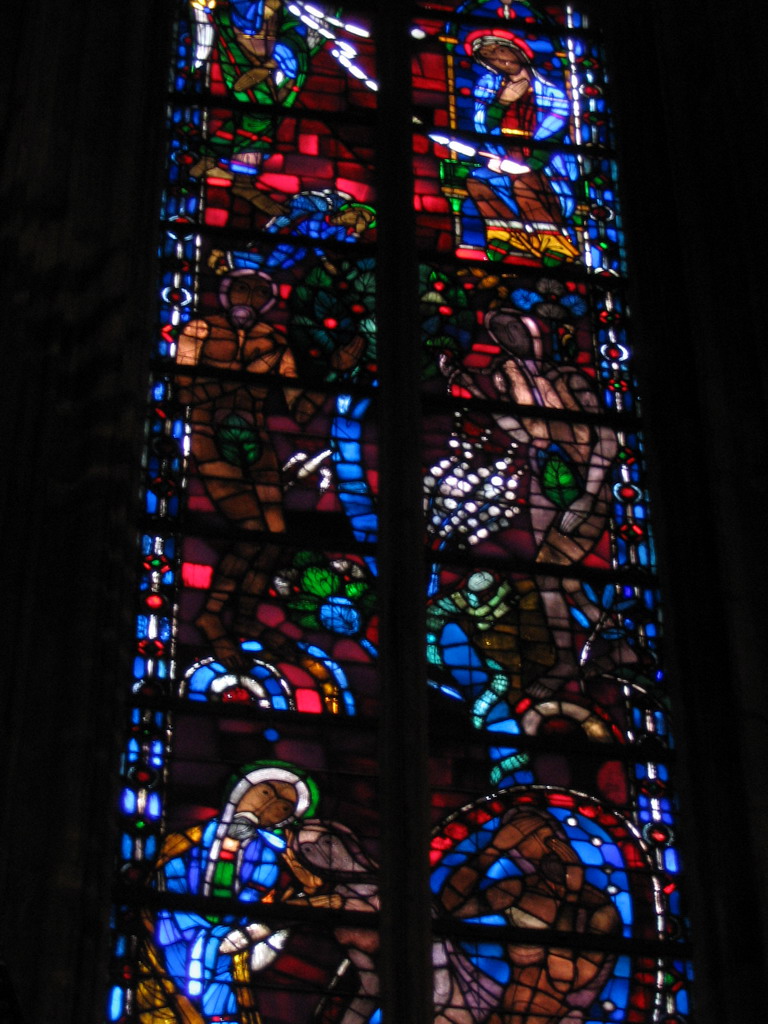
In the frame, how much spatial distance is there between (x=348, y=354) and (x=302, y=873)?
1.90m

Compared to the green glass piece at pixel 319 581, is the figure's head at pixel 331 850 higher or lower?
lower

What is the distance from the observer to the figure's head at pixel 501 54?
9492 mm

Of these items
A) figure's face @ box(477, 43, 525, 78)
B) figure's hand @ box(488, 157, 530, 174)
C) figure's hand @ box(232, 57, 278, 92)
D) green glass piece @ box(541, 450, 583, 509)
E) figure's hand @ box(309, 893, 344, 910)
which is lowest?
figure's hand @ box(309, 893, 344, 910)

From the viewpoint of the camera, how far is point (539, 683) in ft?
25.7

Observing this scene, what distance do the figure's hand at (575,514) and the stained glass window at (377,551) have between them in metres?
0.01

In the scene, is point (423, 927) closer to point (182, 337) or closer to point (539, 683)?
point (539, 683)

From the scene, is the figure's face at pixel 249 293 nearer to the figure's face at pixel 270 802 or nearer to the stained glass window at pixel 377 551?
the stained glass window at pixel 377 551

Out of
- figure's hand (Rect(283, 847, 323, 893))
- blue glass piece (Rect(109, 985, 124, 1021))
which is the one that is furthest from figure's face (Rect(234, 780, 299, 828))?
blue glass piece (Rect(109, 985, 124, 1021))

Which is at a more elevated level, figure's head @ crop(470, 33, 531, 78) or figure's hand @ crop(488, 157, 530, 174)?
figure's head @ crop(470, 33, 531, 78)

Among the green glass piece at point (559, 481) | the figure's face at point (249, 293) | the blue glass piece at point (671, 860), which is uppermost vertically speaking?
the figure's face at point (249, 293)

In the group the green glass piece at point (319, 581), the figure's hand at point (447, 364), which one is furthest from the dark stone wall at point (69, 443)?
the figure's hand at point (447, 364)

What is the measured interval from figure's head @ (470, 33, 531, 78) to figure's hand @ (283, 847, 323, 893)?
339 cm

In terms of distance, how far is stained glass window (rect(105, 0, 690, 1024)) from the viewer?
7273 millimetres

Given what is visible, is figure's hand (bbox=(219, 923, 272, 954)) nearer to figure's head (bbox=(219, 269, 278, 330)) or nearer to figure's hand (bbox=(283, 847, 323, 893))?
figure's hand (bbox=(283, 847, 323, 893))
